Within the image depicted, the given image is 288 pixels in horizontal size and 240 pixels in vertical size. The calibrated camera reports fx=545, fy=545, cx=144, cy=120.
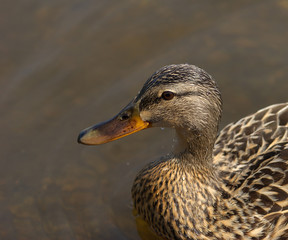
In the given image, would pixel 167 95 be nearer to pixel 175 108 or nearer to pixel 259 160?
pixel 175 108

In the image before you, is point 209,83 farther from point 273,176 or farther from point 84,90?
point 84,90

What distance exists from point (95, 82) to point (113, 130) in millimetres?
2096

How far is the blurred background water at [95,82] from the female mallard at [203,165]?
721 mm

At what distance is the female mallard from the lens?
162 inches

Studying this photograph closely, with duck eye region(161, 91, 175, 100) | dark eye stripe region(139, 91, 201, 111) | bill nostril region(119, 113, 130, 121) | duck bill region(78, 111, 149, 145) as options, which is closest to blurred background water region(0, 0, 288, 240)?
duck bill region(78, 111, 149, 145)

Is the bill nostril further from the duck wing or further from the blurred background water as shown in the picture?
the blurred background water

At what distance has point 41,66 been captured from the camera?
6379 mm

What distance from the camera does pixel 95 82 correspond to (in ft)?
20.9

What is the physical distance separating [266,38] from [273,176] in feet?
8.86

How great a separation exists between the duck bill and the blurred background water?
4.00 ft

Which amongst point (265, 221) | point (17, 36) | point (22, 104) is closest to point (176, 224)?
point (265, 221)

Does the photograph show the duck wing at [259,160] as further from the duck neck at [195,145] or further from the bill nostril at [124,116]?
the bill nostril at [124,116]

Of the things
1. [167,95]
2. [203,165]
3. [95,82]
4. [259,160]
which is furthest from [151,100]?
[95,82]

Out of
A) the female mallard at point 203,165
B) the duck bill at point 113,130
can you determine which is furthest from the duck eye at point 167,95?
the duck bill at point 113,130
